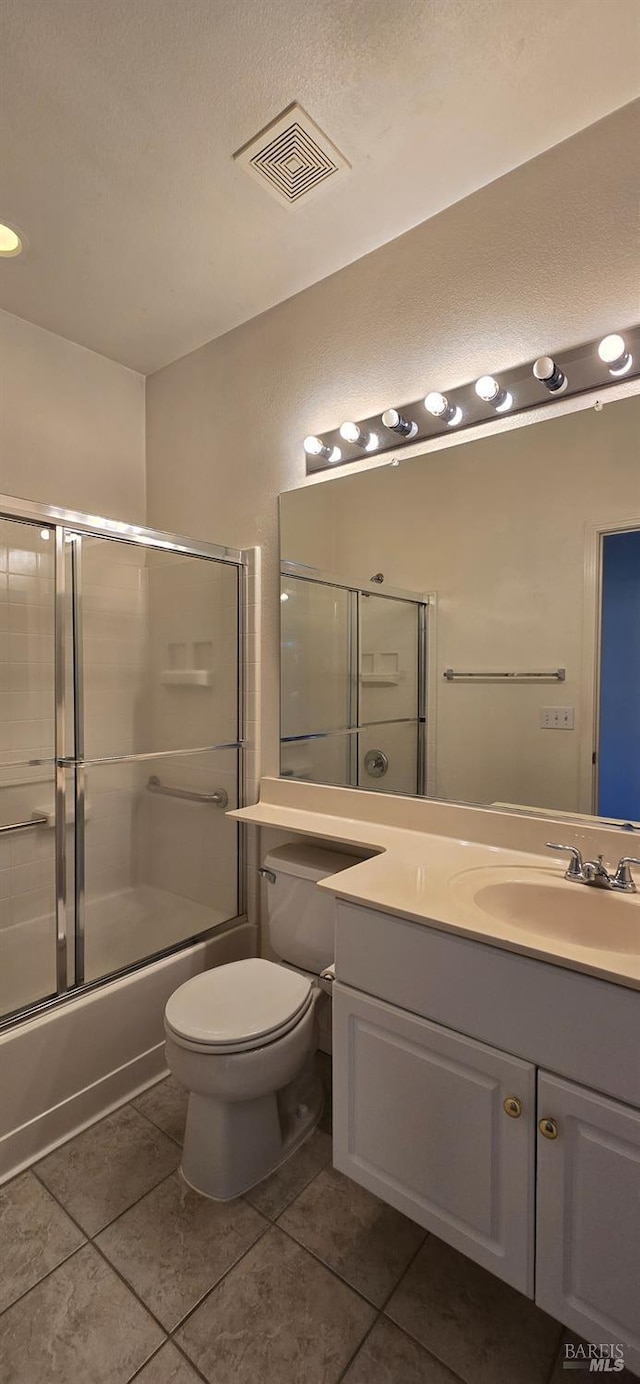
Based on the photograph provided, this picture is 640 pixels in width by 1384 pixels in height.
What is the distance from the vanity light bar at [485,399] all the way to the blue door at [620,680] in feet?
1.27

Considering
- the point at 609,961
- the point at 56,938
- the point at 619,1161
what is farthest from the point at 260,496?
the point at 619,1161

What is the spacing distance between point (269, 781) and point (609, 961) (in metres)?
1.35

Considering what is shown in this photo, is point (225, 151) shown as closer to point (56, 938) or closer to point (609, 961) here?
point (609, 961)

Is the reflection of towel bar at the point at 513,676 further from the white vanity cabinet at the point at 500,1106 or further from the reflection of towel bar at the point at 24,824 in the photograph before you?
the reflection of towel bar at the point at 24,824

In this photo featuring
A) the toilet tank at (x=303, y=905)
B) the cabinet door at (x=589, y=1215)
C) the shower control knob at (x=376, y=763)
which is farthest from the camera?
the shower control knob at (x=376, y=763)

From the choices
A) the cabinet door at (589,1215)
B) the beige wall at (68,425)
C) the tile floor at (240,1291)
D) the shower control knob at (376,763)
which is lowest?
the tile floor at (240,1291)

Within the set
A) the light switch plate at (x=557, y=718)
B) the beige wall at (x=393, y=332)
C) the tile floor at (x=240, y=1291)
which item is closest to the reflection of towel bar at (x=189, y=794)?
the beige wall at (x=393, y=332)

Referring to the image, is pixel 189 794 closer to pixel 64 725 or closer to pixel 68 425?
pixel 64 725

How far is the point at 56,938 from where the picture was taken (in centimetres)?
170

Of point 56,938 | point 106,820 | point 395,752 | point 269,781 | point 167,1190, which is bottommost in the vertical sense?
point 167,1190

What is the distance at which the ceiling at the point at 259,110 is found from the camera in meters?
1.16

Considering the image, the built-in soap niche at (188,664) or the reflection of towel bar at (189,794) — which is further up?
the built-in soap niche at (188,664)

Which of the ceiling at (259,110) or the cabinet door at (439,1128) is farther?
the ceiling at (259,110)

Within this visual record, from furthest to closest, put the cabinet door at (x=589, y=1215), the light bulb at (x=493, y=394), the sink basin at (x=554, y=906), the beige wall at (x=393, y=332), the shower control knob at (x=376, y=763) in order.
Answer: the shower control knob at (x=376, y=763), the light bulb at (x=493, y=394), the beige wall at (x=393, y=332), the sink basin at (x=554, y=906), the cabinet door at (x=589, y=1215)
